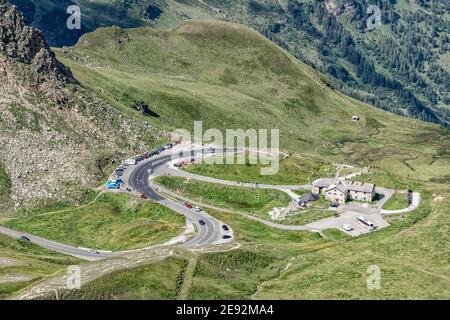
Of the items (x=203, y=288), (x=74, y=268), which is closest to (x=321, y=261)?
(x=203, y=288)

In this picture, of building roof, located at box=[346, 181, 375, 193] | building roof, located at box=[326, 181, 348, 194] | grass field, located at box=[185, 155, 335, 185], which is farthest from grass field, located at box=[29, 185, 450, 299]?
grass field, located at box=[185, 155, 335, 185]

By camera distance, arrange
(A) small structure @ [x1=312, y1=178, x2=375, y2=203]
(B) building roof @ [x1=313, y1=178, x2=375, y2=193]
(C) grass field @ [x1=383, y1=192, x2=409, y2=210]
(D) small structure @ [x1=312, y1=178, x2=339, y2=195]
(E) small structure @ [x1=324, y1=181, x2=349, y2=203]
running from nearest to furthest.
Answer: (C) grass field @ [x1=383, y1=192, x2=409, y2=210] → (E) small structure @ [x1=324, y1=181, x2=349, y2=203] → (A) small structure @ [x1=312, y1=178, x2=375, y2=203] → (B) building roof @ [x1=313, y1=178, x2=375, y2=193] → (D) small structure @ [x1=312, y1=178, x2=339, y2=195]

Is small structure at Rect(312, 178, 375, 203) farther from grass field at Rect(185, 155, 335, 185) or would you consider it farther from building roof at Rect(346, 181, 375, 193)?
grass field at Rect(185, 155, 335, 185)

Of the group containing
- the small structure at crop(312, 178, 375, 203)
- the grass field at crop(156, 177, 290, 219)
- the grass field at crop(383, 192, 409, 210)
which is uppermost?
the small structure at crop(312, 178, 375, 203)

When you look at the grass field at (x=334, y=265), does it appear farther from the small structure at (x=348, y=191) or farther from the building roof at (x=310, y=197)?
the building roof at (x=310, y=197)

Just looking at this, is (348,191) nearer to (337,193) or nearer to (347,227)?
(337,193)
